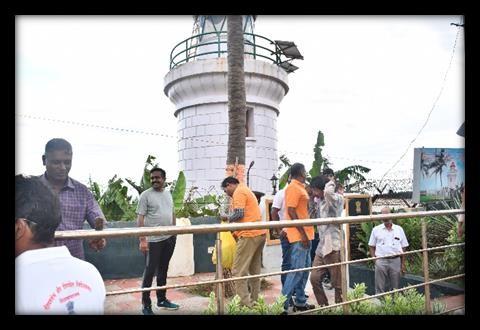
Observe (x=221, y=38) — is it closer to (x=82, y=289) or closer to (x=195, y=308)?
(x=195, y=308)

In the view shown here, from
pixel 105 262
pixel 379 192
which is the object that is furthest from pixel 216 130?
pixel 105 262

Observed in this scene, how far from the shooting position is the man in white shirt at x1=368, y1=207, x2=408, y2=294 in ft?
18.3

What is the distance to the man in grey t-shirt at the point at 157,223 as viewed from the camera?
15.3ft

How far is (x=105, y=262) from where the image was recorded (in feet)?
23.9

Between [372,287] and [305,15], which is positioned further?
[372,287]

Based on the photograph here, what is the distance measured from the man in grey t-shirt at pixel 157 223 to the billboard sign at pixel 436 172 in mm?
3662

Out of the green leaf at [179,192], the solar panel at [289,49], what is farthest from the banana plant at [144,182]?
the solar panel at [289,49]

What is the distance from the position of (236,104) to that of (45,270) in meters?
6.83

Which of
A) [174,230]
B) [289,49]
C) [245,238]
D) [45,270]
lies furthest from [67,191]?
[289,49]

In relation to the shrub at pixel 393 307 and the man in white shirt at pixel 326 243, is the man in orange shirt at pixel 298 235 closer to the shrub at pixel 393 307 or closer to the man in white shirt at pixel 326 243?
the man in white shirt at pixel 326 243

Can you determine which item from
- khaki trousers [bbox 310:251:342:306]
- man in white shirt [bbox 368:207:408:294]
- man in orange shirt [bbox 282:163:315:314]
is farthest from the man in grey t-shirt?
man in white shirt [bbox 368:207:408:294]

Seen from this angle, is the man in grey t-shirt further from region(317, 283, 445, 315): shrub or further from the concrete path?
region(317, 283, 445, 315): shrub

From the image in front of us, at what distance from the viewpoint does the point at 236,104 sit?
27.2 ft
